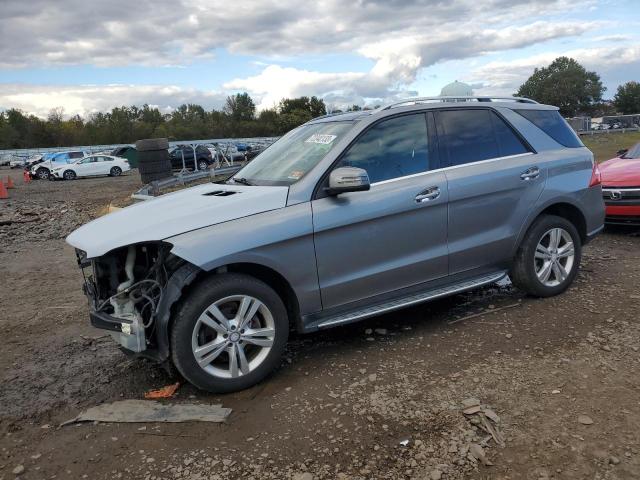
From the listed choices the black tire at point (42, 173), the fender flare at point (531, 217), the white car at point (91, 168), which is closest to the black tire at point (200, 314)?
the fender flare at point (531, 217)

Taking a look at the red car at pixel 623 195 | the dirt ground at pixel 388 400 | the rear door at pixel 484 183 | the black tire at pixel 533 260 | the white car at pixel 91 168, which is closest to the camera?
the dirt ground at pixel 388 400

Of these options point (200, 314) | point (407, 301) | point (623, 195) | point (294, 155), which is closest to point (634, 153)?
point (623, 195)

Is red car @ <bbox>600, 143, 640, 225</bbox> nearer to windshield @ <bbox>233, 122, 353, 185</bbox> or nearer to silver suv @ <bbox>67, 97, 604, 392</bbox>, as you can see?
silver suv @ <bbox>67, 97, 604, 392</bbox>

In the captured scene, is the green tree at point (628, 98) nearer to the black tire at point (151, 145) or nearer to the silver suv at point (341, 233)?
the black tire at point (151, 145)

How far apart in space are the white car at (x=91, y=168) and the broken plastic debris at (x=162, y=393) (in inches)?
1286

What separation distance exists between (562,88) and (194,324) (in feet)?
385

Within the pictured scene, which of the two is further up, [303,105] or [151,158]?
[303,105]

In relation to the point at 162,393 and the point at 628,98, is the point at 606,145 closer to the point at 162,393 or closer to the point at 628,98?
the point at 162,393

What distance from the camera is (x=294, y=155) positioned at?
177 inches

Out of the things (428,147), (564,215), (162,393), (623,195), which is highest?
(428,147)

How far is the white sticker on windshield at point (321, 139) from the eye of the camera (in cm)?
431

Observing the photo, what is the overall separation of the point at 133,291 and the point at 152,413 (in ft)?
2.62

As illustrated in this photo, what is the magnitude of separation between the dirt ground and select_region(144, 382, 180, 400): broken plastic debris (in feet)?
0.18

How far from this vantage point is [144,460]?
9.82 ft
